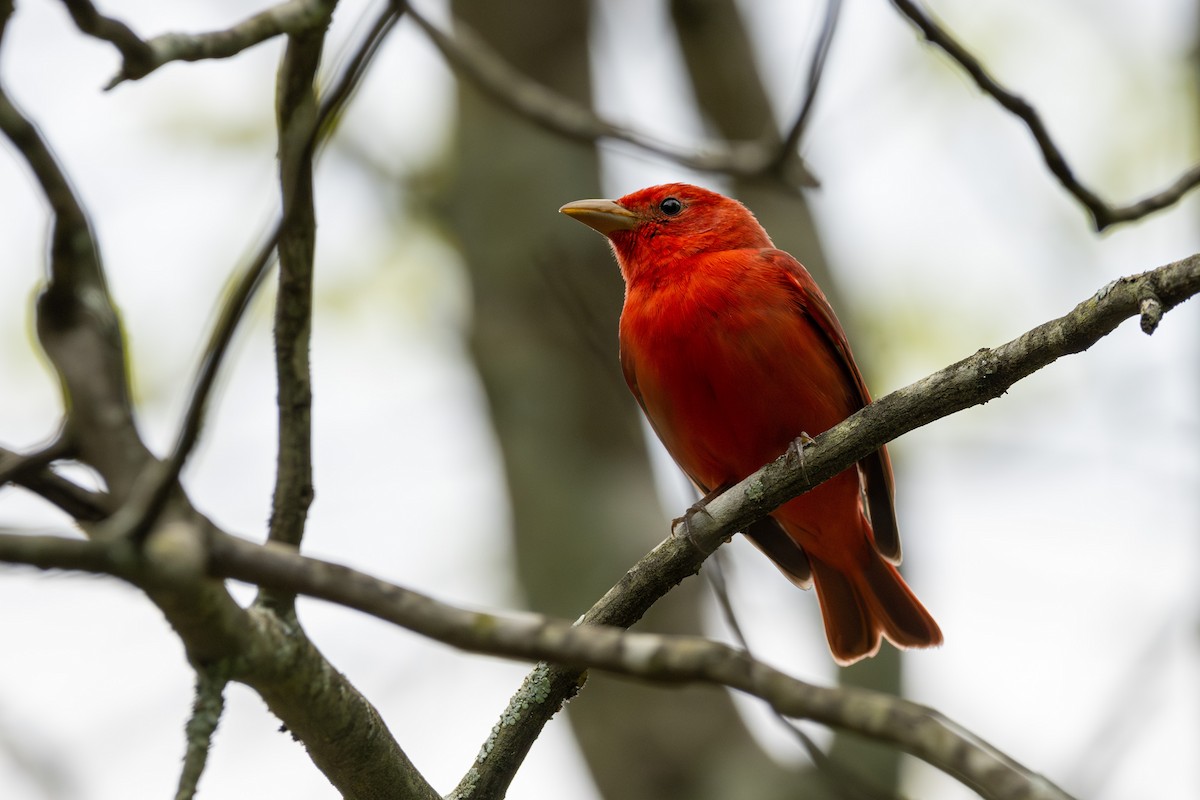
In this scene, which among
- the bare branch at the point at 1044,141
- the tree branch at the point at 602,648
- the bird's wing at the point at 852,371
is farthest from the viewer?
the bird's wing at the point at 852,371

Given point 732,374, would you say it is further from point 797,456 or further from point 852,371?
point 797,456

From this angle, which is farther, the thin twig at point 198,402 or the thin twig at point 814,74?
the thin twig at point 814,74

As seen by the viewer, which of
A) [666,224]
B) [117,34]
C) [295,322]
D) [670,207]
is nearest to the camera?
[117,34]

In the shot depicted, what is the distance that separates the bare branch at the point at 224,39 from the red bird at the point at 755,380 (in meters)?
2.37

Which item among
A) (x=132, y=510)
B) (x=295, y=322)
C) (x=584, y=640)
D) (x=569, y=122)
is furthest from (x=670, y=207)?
(x=132, y=510)

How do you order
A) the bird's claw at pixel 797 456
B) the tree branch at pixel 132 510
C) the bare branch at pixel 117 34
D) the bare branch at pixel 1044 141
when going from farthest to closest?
the bare branch at pixel 1044 141 < the bird's claw at pixel 797 456 < the bare branch at pixel 117 34 < the tree branch at pixel 132 510

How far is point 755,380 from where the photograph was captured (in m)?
4.82

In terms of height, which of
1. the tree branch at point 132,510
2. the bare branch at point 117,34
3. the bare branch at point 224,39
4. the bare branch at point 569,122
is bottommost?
the tree branch at point 132,510

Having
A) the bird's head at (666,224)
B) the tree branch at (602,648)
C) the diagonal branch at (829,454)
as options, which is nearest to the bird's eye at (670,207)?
the bird's head at (666,224)

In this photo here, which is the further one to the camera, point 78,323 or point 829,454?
point 829,454

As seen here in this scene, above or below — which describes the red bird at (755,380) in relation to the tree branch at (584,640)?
above

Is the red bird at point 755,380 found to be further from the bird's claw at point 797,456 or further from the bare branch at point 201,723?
the bare branch at point 201,723

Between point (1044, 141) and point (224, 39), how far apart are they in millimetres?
2480

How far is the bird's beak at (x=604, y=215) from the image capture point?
6.07 meters
